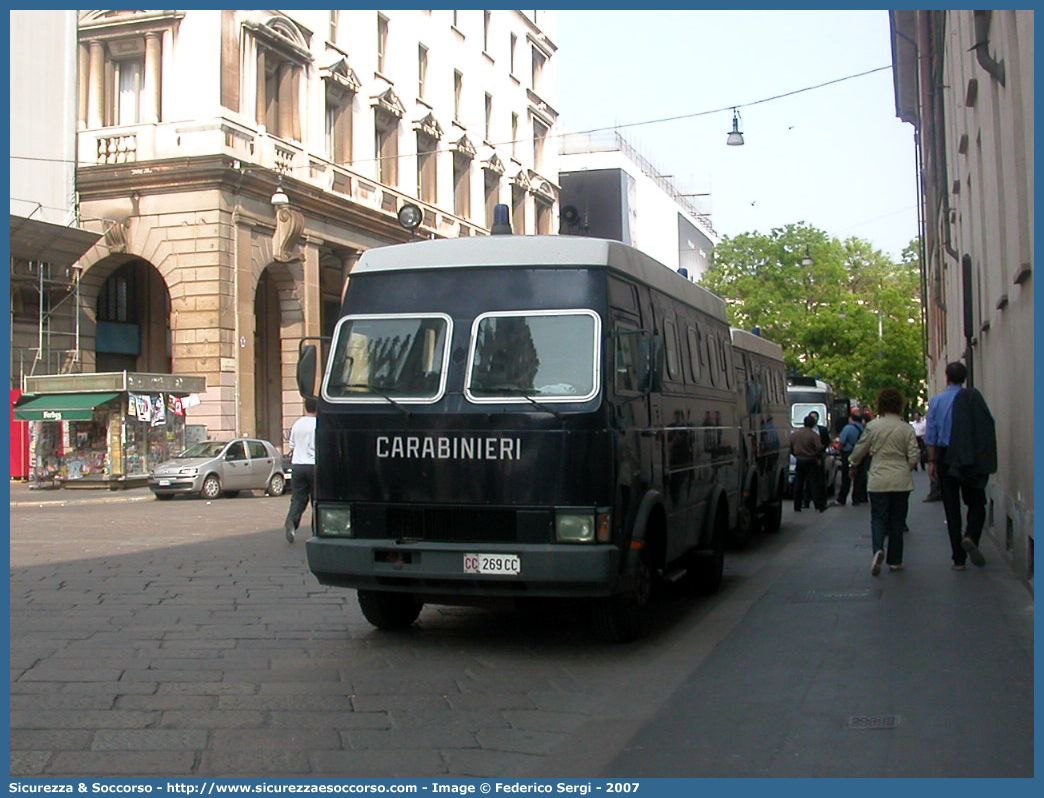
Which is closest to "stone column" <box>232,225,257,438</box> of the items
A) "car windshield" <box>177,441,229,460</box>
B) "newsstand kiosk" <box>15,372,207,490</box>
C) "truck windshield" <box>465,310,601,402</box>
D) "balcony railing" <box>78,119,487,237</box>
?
"balcony railing" <box>78,119,487,237</box>

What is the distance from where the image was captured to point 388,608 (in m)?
9.09

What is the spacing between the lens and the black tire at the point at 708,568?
36.7 feet

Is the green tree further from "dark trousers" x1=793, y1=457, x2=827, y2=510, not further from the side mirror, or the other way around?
the side mirror

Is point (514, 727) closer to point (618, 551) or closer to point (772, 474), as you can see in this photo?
point (618, 551)

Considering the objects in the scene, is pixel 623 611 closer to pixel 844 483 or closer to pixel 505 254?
pixel 505 254

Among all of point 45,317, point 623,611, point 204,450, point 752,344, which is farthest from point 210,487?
point 623,611

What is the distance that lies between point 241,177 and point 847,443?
1942cm

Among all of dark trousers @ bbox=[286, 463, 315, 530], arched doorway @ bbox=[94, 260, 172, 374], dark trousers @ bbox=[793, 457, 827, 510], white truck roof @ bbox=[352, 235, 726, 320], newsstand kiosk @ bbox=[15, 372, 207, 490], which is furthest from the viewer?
arched doorway @ bbox=[94, 260, 172, 374]

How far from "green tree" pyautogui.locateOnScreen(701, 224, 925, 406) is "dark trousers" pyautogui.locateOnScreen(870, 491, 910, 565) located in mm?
51082

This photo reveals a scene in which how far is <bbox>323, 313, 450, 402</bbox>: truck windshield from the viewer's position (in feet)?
27.7

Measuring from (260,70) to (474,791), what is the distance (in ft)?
115

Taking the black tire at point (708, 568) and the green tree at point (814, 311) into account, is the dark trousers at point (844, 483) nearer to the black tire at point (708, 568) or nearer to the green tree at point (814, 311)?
the black tire at point (708, 568)

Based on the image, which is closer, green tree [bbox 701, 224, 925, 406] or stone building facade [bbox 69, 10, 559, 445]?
stone building facade [bbox 69, 10, 559, 445]

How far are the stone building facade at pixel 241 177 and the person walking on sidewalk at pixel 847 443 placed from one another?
18200 mm
